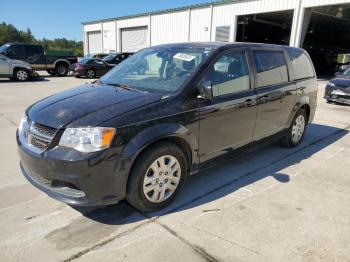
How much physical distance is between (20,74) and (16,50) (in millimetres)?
2689

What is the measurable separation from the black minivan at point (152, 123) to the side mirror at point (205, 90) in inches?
0.4

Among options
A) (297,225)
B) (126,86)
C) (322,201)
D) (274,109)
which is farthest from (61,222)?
(274,109)

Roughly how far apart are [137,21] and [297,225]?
2697 centimetres

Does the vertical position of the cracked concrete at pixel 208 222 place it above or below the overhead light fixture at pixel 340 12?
below

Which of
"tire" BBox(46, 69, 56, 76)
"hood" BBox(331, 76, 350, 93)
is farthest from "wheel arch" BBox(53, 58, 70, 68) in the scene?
"hood" BBox(331, 76, 350, 93)

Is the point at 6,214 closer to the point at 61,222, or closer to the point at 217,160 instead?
the point at 61,222

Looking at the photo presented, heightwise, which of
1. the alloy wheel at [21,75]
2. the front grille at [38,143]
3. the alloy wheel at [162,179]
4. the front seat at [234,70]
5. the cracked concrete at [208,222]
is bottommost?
the cracked concrete at [208,222]

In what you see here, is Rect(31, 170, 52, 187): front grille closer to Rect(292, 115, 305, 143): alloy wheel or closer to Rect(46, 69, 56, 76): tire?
Rect(292, 115, 305, 143): alloy wheel

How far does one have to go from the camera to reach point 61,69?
20.3m

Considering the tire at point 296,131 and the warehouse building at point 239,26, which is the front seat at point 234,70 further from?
the warehouse building at point 239,26

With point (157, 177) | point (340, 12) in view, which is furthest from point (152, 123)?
point (340, 12)

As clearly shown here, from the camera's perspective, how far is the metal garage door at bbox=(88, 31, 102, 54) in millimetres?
33056

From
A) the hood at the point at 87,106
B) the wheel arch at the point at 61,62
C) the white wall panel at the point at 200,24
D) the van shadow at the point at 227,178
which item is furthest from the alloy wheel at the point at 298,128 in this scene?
the white wall panel at the point at 200,24

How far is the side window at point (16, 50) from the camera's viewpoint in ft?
57.7
